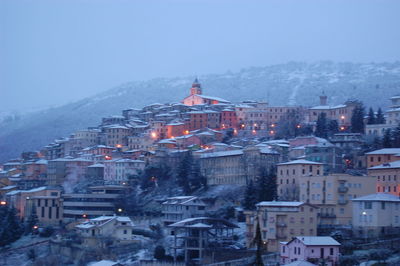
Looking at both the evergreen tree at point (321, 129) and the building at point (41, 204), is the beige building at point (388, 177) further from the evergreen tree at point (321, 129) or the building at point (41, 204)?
the building at point (41, 204)

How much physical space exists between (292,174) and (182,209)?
10890 mm

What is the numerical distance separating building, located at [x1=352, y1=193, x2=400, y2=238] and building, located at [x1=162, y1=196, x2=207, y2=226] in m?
18.6

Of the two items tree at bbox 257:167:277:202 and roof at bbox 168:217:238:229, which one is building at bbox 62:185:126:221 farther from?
roof at bbox 168:217:238:229

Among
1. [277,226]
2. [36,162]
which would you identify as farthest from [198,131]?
[277,226]

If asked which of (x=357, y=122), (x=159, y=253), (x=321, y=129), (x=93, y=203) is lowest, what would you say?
(x=159, y=253)

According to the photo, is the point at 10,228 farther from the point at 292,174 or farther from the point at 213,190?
the point at 292,174

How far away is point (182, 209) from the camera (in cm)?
7725

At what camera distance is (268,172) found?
79562 millimetres

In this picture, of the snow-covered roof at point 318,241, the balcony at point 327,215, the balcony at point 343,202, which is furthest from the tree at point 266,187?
the snow-covered roof at point 318,241

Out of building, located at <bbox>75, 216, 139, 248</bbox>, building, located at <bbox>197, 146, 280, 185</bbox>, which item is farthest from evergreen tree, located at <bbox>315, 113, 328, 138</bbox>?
building, located at <bbox>75, 216, 139, 248</bbox>

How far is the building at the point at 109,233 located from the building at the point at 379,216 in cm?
2192

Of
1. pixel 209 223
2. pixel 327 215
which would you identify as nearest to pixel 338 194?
pixel 327 215

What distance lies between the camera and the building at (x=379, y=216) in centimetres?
6091

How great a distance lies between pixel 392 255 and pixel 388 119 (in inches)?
1613
